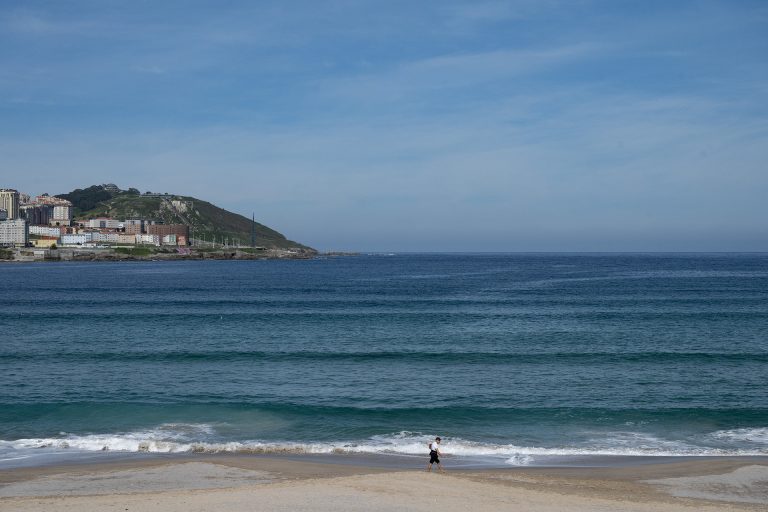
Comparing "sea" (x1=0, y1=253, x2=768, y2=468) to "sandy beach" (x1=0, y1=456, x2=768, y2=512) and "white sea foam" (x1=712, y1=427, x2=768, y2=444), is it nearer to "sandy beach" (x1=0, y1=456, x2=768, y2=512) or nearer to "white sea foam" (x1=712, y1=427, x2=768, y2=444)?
"white sea foam" (x1=712, y1=427, x2=768, y2=444)

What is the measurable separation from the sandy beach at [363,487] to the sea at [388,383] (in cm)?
223

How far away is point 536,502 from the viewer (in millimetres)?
19172

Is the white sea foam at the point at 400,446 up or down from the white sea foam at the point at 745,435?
down

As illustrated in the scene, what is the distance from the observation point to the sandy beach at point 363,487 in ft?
61.3

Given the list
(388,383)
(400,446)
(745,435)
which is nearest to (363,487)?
(400,446)

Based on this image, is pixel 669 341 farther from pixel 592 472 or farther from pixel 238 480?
pixel 238 480

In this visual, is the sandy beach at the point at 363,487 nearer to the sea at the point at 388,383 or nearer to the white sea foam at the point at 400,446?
the white sea foam at the point at 400,446

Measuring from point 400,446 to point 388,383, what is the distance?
9.63 m

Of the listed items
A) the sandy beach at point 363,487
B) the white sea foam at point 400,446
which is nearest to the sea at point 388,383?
the white sea foam at point 400,446

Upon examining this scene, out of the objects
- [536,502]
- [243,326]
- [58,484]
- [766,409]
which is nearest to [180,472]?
[58,484]

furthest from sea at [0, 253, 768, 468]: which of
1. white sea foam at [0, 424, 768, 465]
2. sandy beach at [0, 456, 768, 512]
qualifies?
sandy beach at [0, 456, 768, 512]

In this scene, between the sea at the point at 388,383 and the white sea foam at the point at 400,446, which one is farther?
the sea at the point at 388,383

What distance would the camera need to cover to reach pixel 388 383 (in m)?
36.6

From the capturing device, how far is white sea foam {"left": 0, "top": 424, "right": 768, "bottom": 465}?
1030 inches
